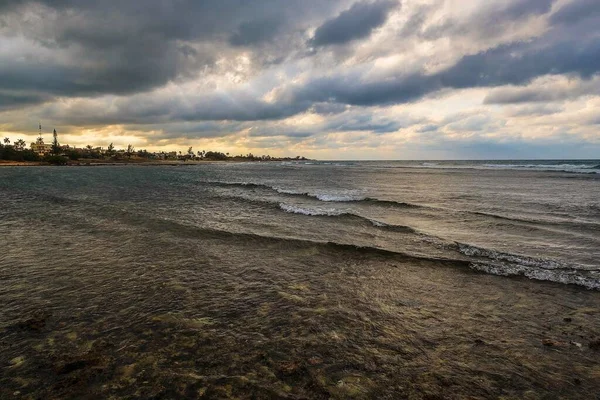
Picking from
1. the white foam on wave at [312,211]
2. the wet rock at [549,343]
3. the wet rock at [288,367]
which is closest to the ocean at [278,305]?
→ the wet rock at [288,367]

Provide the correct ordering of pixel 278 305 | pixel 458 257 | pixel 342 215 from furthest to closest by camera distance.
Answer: pixel 342 215, pixel 458 257, pixel 278 305

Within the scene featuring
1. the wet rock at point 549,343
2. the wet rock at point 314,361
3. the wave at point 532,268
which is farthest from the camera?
the wave at point 532,268

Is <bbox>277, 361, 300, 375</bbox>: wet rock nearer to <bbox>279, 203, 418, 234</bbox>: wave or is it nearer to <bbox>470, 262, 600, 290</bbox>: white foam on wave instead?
<bbox>470, 262, 600, 290</bbox>: white foam on wave

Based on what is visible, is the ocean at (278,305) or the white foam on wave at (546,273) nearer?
the ocean at (278,305)

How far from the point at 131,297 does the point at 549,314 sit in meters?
10.4

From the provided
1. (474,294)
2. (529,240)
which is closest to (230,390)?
(474,294)

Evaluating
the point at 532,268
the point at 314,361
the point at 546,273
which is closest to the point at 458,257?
the point at 532,268

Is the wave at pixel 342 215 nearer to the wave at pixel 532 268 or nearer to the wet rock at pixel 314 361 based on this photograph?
the wave at pixel 532 268

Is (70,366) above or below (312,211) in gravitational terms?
above

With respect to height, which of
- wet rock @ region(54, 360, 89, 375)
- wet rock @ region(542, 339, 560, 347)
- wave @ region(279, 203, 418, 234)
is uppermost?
wet rock @ region(54, 360, 89, 375)

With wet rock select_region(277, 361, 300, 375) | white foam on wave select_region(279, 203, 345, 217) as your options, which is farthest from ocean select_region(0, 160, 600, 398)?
white foam on wave select_region(279, 203, 345, 217)

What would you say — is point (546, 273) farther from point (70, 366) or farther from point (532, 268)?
point (70, 366)

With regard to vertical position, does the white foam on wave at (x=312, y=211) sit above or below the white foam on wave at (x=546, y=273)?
above

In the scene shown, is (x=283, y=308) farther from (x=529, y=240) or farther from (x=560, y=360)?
(x=529, y=240)
